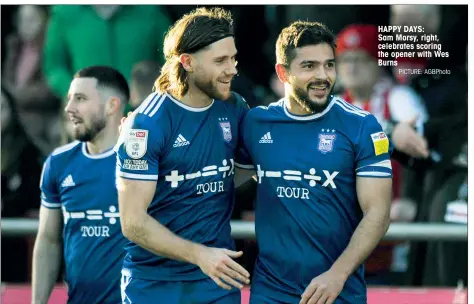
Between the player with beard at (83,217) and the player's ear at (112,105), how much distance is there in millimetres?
25

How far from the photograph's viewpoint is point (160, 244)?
512 centimetres

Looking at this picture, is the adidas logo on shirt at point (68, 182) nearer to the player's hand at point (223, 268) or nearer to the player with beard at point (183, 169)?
the player with beard at point (183, 169)

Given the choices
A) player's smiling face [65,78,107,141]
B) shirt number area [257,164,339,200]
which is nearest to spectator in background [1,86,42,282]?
player's smiling face [65,78,107,141]

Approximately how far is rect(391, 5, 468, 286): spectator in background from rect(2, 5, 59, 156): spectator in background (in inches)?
100

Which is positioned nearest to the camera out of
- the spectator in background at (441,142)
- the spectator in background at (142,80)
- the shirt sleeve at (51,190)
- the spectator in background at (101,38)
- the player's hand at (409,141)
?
the shirt sleeve at (51,190)

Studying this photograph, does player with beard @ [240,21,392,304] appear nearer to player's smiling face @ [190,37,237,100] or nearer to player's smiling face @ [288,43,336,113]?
player's smiling face @ [288,43,336,113]

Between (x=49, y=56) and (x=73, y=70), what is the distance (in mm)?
212

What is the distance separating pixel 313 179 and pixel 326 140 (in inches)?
7.5

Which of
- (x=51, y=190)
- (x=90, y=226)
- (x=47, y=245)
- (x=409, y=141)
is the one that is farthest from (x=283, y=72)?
(x=409, y=141)

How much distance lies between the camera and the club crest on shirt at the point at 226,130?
5.36 meters

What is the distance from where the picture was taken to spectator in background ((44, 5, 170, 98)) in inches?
303

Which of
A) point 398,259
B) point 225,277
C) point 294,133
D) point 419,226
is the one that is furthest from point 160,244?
point 398,259

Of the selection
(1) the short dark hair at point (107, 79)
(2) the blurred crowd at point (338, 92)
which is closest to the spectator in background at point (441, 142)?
(2) the blurred crowd at point (338, 92)
